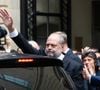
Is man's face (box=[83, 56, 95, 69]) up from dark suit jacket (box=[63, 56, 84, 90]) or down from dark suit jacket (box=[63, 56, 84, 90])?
down

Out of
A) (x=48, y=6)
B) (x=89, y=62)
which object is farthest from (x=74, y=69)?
(x=48, y=6)

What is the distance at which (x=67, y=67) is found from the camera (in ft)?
20.6

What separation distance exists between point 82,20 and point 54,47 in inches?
424

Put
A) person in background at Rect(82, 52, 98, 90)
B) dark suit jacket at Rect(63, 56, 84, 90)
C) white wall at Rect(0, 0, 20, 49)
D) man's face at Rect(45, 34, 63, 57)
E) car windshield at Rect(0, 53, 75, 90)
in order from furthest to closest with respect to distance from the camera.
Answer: white wall at Rect(0, 0, 20, 49)
person in background at Rect(82, 52, 98, 90)
man's face at Rect(45, 34, 63, 57)
dark suit jacket at Rect(63, 56, 84, 90)
car windshield at Rect(0, 53, 75, 90)

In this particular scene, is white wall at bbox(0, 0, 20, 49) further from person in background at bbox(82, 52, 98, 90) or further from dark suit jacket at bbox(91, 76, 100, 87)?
dark suit jacket at bbox(91, 76, 100, 87)

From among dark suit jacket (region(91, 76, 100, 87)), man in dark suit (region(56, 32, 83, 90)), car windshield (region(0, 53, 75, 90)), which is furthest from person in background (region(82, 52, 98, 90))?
car windshield (region(0, 53, 75, 90))

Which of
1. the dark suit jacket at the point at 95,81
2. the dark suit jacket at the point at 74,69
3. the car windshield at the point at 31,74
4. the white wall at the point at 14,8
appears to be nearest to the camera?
the car windshield at the point at 31,74

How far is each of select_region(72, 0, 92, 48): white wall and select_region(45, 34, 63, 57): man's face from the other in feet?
33.7

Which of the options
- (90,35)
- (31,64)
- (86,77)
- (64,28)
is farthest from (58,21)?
(31,64)

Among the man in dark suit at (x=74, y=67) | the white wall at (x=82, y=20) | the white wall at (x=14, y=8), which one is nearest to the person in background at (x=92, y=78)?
the man in dark suit at (x=74, y=67)

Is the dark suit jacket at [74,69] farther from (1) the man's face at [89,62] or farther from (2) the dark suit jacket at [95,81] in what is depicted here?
(1) the man's face at [89,62]

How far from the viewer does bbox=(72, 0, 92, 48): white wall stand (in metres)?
16.9

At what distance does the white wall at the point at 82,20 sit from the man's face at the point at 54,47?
10287mm

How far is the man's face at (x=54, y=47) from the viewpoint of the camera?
6406 millimetres
